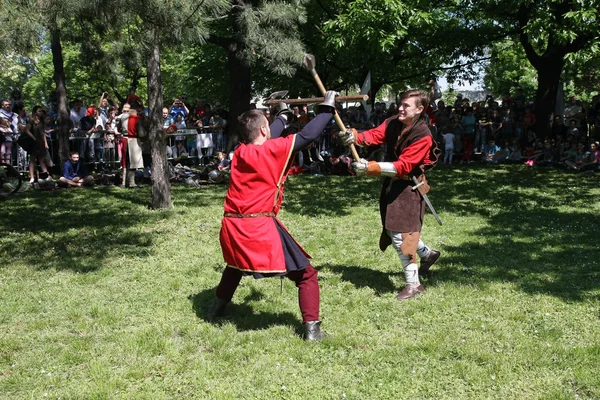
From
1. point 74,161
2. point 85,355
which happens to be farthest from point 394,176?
point 74,161

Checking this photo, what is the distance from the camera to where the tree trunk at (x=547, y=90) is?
17.4 metres

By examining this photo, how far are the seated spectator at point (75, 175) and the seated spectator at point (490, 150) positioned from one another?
10.5 meters

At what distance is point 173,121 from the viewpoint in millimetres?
16688

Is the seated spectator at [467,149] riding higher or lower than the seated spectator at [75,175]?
higher

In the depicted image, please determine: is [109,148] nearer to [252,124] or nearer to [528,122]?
[252,124]

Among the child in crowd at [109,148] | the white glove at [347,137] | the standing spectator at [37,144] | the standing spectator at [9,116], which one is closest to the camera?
the white glove at [347,137]

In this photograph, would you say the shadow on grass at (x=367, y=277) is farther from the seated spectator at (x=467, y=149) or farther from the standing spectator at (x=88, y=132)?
the seated spectator at (x=467, y=149)

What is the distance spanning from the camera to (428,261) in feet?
21.3

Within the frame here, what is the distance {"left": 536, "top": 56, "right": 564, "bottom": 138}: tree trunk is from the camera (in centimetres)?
1739

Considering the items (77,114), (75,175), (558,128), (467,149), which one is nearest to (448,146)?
(467,149)

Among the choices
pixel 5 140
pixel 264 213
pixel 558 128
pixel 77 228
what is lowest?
pixel 77 228

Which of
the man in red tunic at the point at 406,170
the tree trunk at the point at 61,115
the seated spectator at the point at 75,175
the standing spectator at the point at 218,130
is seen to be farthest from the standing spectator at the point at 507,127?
the man in red tunic at the point at 406,170

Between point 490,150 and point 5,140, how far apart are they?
12.4 m

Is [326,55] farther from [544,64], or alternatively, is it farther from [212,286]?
[212,286]
